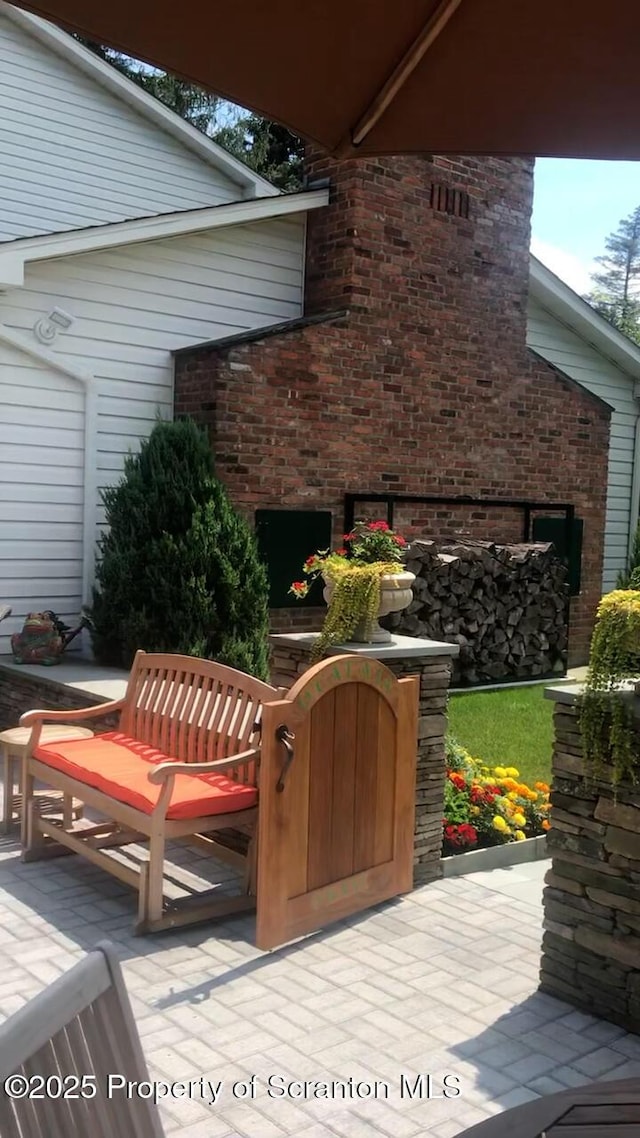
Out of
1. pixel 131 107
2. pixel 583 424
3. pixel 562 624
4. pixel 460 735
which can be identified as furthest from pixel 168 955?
pixel 131 107

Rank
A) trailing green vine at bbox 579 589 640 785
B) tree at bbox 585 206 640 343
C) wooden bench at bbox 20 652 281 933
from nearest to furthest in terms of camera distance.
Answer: trailing green vine at bbox 579 589 640 785
wooden bench at bbox 20 652 281 933
tree at bbox 585 206 640 343

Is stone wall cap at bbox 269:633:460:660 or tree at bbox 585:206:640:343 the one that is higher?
tree at bbox 585:206:640:343

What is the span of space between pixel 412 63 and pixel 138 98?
32.9 ft

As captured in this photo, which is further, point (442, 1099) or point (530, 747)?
point (530, 747)

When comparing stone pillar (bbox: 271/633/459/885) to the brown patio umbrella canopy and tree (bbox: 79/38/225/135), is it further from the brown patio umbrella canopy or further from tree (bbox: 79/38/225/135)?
tree (bbox: 79/38/225/135)

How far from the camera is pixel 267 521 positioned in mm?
8914

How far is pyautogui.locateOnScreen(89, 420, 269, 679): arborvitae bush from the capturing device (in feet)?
24.9

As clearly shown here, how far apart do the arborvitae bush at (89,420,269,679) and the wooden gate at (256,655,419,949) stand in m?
2.81

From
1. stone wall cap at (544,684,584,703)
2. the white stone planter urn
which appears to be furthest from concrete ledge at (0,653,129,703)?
stone wall cap at (544,684,584,703)

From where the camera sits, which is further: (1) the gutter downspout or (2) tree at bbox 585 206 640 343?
(2) tree at bbox 585 206 640 343

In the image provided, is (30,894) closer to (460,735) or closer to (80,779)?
(80,779)

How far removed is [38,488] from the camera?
8.38m

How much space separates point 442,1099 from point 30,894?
2.38 metres

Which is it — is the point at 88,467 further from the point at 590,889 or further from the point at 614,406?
the point at 614,406
